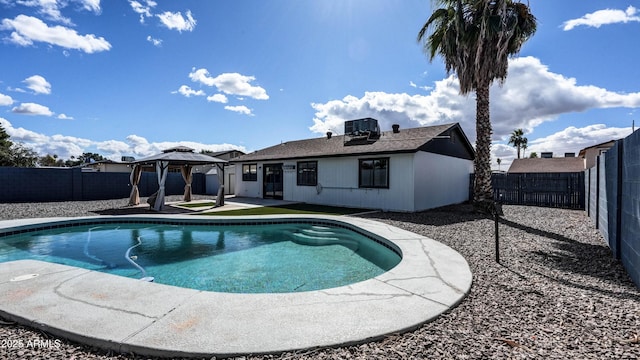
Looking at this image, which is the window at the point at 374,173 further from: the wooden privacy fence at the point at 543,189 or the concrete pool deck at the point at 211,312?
the concrete pool deck at the point at 211,312

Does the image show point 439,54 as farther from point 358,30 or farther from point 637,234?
point 637,234

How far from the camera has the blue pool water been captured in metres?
5.18

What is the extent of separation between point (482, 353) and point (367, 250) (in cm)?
465

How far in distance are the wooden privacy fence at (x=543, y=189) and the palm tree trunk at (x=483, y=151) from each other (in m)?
2.34

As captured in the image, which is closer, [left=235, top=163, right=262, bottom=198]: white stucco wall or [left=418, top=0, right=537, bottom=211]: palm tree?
[left=418, top=0, right=537, bottom=211]: palm tree

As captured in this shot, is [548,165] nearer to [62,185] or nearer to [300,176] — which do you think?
[300,176]

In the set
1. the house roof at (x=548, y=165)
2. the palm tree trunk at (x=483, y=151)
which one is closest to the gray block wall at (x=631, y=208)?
the palm tree trunk at (x=483, y=151)

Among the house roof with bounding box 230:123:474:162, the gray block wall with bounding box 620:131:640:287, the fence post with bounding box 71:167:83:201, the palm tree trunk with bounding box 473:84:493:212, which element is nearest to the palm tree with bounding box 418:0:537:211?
the palm tree trunk with bounding box 473:84:493:212

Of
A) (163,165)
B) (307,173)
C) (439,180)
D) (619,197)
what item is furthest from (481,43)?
(163,165)

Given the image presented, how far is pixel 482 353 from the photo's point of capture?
2.25 meters

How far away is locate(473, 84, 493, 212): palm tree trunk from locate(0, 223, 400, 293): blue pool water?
6.51 meters

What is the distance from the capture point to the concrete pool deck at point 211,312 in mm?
2330

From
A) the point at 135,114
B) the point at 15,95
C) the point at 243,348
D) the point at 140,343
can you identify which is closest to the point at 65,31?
the point at 135,114

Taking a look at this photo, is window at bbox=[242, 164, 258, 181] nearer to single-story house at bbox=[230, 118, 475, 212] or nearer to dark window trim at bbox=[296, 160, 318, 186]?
single-story house at bbox=[230, 118, 475, 212]
